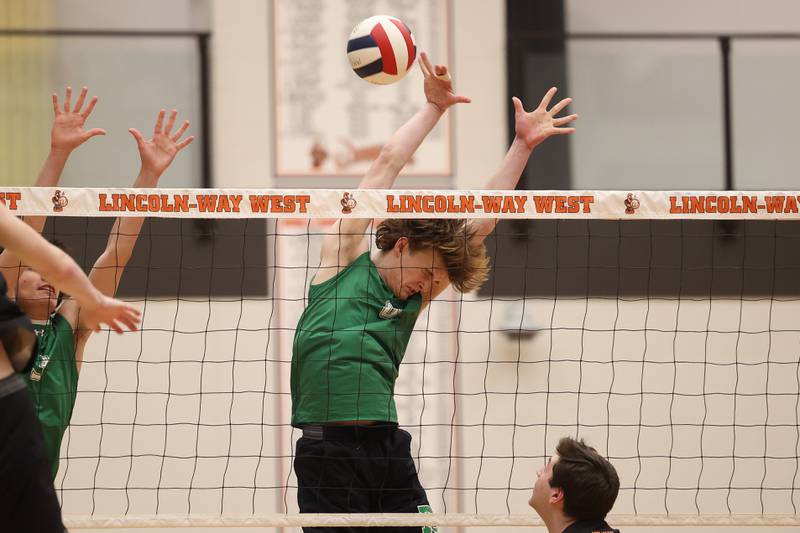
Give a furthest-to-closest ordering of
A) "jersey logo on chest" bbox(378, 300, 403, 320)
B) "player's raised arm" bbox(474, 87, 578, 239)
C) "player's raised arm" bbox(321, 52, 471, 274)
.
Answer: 1. "player's raised arm" bbox(474, 87, 578, 239)
2. "player's raised arm" bbox(321, 52, 471, 274)
3. "jersey logo on chest" bbox(378, 300, 403, 320)

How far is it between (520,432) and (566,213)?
3.50 m

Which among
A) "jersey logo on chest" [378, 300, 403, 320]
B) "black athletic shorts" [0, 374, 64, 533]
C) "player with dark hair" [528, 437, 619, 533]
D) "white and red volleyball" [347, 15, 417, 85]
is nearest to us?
"black athletic shorts" [0, 374, 64, 533]

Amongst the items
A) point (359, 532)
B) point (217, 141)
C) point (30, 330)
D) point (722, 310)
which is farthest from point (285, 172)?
point (30, 330)

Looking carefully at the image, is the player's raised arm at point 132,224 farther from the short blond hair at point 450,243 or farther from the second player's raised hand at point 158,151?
the short blond hair at point 450,243

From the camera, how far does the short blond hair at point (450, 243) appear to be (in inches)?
169

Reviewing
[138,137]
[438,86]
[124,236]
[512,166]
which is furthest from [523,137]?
[124,236]

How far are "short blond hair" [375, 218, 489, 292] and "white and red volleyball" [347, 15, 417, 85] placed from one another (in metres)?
0.75

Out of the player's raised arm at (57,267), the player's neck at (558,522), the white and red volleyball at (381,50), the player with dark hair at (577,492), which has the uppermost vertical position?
the white and red volleyball at (381,50)

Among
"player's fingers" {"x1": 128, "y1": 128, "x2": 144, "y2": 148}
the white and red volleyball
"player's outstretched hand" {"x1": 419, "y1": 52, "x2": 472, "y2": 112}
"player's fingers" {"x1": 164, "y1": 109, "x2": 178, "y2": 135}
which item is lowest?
"player's fingers" {"x1": 128, "y1": 128, "x2": 144, "y2": 148}

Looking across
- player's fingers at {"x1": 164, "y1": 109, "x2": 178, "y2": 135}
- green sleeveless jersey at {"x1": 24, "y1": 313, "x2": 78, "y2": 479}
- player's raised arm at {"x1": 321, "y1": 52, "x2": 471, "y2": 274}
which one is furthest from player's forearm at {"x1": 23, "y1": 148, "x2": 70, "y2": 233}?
player's raised arm at {"x1": 321, "y1": 52, "x2": 471, "y2": 274}

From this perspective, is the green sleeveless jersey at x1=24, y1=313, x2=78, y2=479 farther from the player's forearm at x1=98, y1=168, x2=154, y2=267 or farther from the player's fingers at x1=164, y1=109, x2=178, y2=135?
the player's fingers at x1=164, y1=109, x2=178, y2=135

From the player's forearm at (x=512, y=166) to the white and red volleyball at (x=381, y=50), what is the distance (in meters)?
0.60

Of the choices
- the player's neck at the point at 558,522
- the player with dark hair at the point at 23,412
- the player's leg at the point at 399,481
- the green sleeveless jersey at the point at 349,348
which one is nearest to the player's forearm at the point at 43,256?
the player with dark hair at the point at 23,412

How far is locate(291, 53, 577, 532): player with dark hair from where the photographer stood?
162 inches
